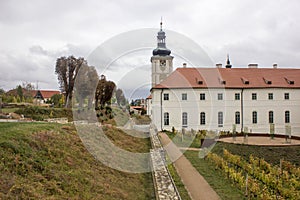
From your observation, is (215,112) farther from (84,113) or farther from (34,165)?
(34,165)

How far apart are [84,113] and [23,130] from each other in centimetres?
1678

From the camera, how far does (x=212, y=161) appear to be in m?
12.7

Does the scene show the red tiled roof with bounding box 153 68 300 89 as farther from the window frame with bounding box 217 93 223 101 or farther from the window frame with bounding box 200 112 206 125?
the window frame with bounding box 200 112 206 125

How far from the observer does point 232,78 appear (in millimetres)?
28109

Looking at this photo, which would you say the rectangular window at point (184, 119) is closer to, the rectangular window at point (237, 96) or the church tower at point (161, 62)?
the rectangular window at point (237, 96)

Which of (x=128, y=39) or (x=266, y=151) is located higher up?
(x=128, y=39)

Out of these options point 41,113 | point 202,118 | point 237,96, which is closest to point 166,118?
point 202,118

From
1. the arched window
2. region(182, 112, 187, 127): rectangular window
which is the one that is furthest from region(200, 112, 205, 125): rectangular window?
the arched window

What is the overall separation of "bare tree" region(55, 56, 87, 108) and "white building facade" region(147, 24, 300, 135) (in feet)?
32.7

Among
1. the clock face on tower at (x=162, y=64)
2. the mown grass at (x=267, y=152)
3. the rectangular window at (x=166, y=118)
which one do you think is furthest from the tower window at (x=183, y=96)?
the mown grass at (x=267, y=152)

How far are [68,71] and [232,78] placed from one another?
722 inches

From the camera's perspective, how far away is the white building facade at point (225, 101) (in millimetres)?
26109

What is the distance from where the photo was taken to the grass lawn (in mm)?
8523

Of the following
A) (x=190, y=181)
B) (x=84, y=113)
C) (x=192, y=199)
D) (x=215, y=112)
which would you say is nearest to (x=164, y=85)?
(x=215, y=112)
